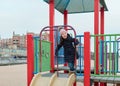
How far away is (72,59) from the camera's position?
630cm

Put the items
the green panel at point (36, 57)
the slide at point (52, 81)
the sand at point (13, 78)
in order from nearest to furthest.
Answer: the slide at point (52, 81)
the green panel at point (36, 57)
the sand at point (13, 78)

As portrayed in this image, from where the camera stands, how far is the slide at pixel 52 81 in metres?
5.48

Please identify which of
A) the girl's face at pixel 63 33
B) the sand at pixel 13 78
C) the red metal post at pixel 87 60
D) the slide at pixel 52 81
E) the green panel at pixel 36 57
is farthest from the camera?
the sand at pixel 13 78

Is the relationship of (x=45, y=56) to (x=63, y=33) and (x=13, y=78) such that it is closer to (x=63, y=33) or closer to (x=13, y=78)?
(x=63, y=33)

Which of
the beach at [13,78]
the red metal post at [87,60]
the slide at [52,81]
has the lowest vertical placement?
the beach at [13,78]

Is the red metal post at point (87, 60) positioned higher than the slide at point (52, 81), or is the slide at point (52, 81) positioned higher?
the red metal post at point (87, 60)

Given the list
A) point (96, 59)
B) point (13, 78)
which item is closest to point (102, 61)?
point (96, 59)

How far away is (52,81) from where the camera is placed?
5551mm

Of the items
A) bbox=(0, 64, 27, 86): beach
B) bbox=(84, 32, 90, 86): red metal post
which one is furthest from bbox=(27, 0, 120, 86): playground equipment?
bbox=(0, 64, 27, 86): beach

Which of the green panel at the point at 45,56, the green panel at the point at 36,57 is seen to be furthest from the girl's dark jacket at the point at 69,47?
the green panel at the point at 36,57

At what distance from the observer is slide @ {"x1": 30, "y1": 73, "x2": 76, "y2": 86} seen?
216 inches

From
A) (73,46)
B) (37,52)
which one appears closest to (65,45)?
(73,46)

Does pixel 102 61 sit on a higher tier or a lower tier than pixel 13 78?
higher

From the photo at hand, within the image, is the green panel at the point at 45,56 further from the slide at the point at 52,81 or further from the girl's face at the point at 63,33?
the slide at the point at 52,81
